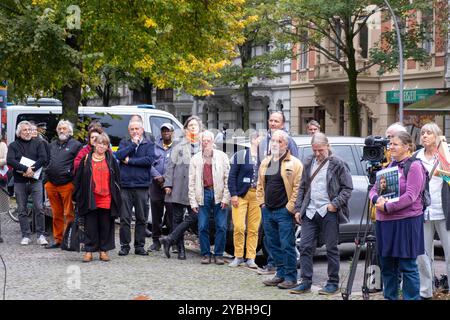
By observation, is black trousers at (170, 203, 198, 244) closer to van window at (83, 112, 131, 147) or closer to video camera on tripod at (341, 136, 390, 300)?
video camera on tripod at (341, 136, 390, 300)

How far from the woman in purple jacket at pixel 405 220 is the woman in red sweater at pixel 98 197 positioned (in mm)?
4687

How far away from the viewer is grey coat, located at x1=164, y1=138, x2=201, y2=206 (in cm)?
1312

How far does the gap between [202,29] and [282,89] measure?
32.8m

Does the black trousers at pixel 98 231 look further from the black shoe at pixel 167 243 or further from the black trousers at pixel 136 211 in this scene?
the black shoe at pixel 167 243

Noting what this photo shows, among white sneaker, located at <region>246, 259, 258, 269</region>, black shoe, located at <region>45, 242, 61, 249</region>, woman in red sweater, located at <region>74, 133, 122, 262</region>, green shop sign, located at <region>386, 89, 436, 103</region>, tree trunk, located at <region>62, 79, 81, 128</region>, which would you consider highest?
green shop sign, located at <region>386, 89, 436, 103</region>

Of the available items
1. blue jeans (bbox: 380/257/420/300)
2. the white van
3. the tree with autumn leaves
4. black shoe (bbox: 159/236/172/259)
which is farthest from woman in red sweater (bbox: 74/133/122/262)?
the white van

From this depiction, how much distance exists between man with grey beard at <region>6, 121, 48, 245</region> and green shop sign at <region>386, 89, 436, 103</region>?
24.7 meters

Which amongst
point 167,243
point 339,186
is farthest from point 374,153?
point 167,243

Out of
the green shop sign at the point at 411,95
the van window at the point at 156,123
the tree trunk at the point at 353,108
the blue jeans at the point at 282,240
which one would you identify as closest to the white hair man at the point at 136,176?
the blue jeans at the point at 282,240

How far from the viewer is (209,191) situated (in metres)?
12.7

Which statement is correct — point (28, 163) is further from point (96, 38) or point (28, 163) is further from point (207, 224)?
point (96, 38)

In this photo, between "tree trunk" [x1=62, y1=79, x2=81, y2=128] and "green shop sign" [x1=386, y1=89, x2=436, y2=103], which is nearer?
"tree trunk" [x1=62, y1=79, x2=81, y2=128]

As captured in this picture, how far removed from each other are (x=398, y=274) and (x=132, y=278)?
3317 mm

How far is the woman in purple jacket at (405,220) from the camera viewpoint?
8.71 metres
